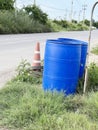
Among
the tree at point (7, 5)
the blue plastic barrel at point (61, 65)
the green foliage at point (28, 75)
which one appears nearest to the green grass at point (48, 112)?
the blue plastic barrel at point (61, 65)

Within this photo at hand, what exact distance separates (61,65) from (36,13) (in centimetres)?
4716

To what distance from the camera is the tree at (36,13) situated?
175ft

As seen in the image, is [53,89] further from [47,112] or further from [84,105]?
[47,112]

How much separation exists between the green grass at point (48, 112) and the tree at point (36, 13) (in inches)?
1851

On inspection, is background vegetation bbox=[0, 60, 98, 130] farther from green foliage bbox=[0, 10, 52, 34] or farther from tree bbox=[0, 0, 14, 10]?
tree bbox=[0, 0, 14, 10]

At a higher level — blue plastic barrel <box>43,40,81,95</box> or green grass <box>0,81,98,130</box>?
blue plastic barrel <box>43,40,81,95</box>

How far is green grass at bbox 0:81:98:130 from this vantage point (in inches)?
213

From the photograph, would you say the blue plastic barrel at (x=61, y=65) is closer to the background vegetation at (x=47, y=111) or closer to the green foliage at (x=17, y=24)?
the background vegetation at (x=47, y=111)

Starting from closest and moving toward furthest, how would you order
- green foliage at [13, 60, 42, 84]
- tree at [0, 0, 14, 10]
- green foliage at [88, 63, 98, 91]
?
green foliage at [88, 63, 98, 91] < green foliage at [13, 60, 42, 84] < tree at [0, 0, 14, 10]

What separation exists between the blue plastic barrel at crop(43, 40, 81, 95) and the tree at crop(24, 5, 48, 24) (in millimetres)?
46648

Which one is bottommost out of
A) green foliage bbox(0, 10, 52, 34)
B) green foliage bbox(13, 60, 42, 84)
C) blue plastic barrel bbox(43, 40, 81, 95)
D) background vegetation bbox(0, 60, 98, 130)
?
green foliage bbox(0, 10, 52, 34)

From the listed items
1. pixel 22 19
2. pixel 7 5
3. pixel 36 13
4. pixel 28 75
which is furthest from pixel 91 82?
pixel 36 13

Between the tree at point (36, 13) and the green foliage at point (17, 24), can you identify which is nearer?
the green foliage at point (17, 24)

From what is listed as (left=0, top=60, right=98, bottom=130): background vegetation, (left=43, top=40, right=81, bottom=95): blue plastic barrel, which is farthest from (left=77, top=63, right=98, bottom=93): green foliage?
(left=43, top=40, right=81, bottom=95): blue plastic barrel
